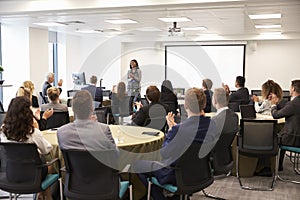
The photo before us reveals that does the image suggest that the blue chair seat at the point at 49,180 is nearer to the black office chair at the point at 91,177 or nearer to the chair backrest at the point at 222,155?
the black office chair at the point at 91,177

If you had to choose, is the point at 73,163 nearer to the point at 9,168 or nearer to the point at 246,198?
the point at 9,168

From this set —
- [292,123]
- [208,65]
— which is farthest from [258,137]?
[208,65]

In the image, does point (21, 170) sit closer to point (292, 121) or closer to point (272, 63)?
point (292, 121)

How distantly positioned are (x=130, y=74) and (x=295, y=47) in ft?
19.8

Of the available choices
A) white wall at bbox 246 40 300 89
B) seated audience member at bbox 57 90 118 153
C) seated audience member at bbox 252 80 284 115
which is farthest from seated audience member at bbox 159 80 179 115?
white wall at bbox 246 40 300 89

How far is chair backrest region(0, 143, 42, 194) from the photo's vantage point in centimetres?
266

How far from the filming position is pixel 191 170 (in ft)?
8.98

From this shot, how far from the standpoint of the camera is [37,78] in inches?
368

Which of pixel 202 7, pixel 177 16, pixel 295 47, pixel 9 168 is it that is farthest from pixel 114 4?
pixel 295 47

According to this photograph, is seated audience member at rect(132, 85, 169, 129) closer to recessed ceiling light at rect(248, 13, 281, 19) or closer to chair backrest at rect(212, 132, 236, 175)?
chair backrest at rect(212, 132, 236, 175)

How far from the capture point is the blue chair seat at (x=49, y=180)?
9.24ft

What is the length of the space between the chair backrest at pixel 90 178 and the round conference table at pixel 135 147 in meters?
0.36

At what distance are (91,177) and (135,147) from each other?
726 millimetres

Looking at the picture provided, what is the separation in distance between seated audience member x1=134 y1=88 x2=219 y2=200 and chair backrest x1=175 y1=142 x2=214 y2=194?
0.15 feet
